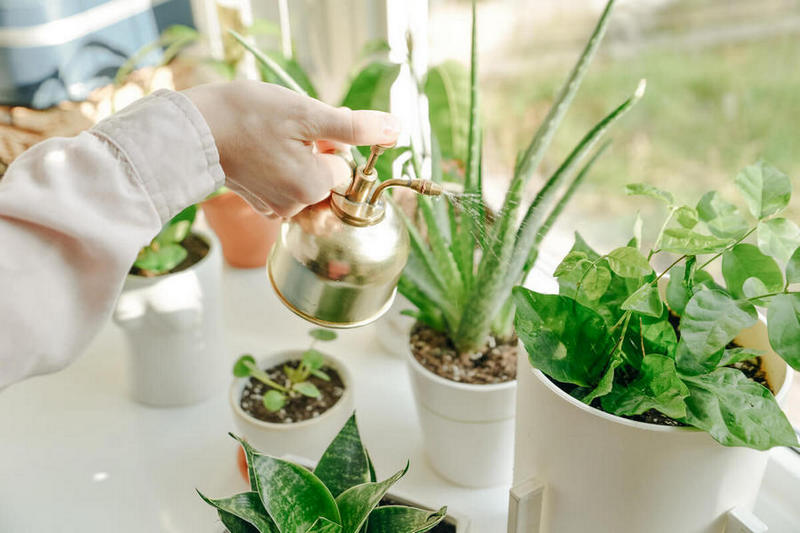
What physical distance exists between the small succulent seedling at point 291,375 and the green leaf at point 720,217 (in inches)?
12.7

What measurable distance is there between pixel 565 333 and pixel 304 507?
19 centimetres

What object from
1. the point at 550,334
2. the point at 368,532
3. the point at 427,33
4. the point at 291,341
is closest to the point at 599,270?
Result: the point at 550,334

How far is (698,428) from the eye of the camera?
0.36 metres

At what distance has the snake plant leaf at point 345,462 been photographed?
1.54ft

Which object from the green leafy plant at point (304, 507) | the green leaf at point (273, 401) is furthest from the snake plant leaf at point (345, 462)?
the green leaf at point (273, 401)

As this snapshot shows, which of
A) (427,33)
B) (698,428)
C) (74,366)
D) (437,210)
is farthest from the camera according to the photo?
(427,33)

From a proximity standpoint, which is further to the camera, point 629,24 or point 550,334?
point 629,24

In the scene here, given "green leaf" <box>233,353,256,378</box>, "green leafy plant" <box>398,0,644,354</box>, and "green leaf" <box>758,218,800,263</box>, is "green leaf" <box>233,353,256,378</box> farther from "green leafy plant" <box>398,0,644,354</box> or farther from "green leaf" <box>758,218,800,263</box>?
"green leaf" <box>758,218,800,263</box>

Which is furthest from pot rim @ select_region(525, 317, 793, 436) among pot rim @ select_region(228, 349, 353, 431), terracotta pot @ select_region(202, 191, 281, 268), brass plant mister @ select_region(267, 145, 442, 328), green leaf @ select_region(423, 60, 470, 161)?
terracotta pot @ select_region(202, 191, 281, 268)

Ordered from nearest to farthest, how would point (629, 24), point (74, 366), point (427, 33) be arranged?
point (74, 366) → point (427, 33) → point (629, 24)

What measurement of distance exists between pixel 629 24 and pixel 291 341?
1389 mm

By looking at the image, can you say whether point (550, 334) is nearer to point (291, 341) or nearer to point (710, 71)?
point (291, 341)

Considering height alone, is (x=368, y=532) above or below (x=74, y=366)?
above

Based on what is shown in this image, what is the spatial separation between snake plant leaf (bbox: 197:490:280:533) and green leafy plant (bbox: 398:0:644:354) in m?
0.23
